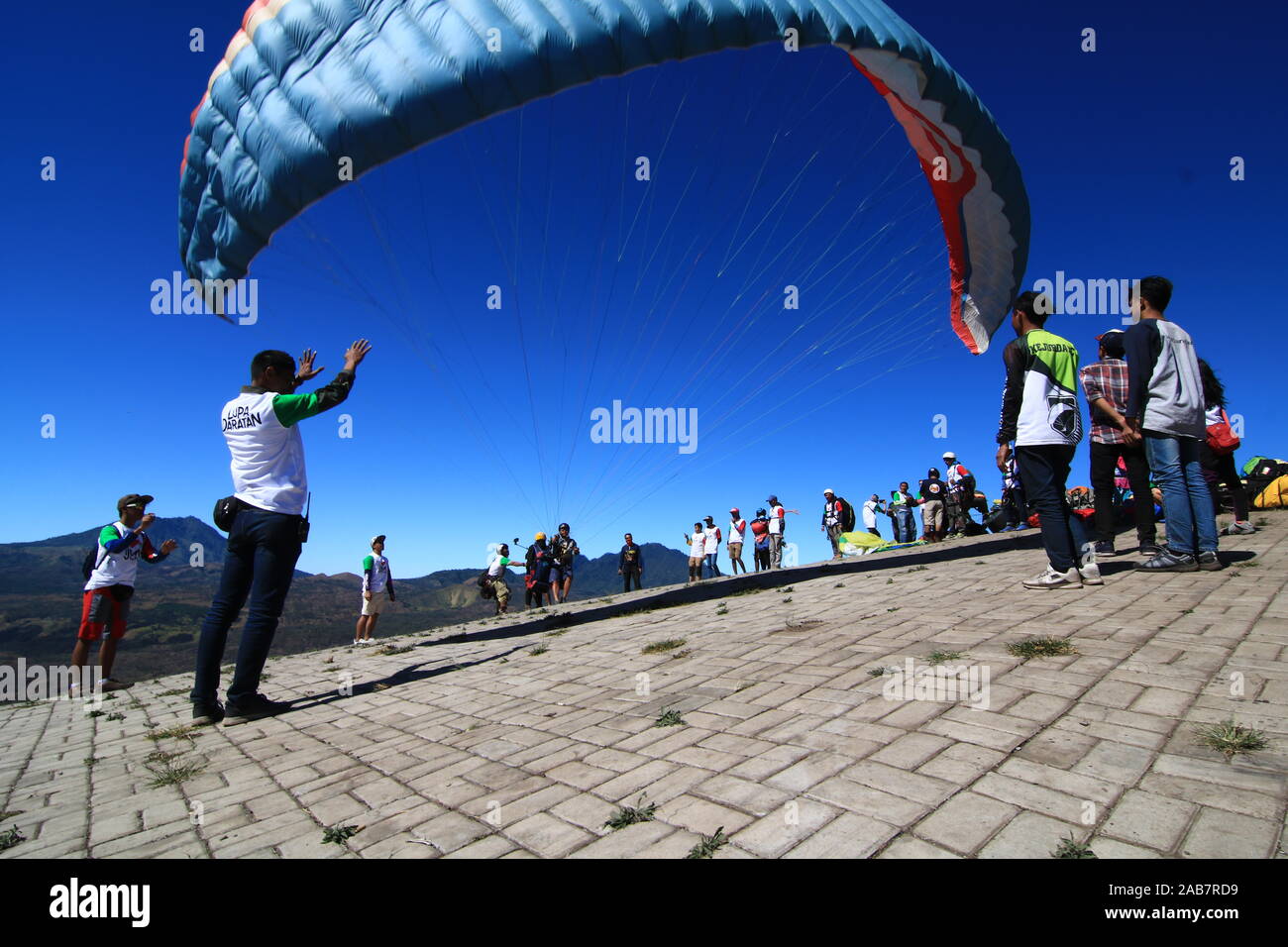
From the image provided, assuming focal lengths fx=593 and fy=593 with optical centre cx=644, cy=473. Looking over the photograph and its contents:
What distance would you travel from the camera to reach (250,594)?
4.01m

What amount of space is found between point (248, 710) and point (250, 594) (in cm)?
82

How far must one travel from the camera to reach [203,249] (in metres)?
7.21

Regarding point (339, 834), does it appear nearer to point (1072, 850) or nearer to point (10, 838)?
point (10, 838)

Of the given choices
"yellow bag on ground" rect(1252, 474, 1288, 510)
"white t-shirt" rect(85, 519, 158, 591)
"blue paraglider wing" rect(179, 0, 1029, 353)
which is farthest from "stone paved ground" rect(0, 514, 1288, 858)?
"yellow bag on ground" rect(1252, 474, 1288, 510)

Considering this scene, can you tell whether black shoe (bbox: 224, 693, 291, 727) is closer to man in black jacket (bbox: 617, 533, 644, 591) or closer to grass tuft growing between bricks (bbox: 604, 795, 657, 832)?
grass tuft growing between bricks (bbox: 604, 795, 657, 832)

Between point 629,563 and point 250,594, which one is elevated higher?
point 250,594

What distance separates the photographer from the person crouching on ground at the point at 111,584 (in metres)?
6.50

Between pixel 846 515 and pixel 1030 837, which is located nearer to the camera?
pixel 1030 837

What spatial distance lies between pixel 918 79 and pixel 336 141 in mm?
6733

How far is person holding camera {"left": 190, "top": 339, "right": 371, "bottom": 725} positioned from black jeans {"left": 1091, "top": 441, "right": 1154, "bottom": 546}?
6.67m

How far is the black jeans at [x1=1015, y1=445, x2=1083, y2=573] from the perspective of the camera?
4715mm

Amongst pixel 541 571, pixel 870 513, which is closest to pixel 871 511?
pixel 870 513

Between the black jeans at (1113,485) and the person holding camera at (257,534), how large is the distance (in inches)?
263

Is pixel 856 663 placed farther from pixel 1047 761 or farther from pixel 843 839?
pixel 843 839
